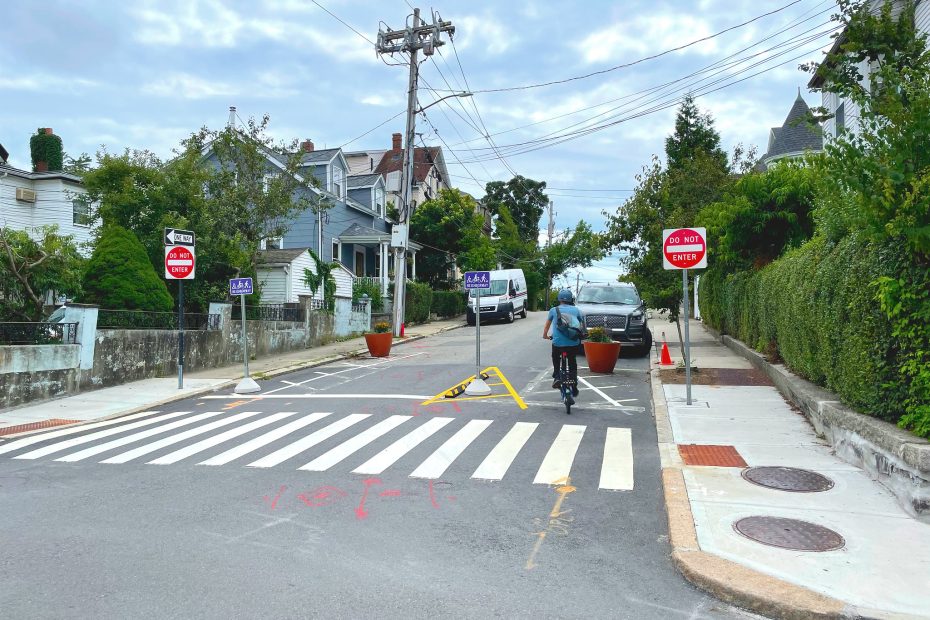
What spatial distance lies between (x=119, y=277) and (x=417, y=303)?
64.2 feet

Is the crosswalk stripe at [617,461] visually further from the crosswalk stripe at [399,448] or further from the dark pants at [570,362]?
the crosswalk stripe at [399,448]

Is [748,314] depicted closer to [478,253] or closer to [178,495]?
[178,495]

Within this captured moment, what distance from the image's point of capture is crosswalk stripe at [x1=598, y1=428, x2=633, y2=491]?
7.08 meters

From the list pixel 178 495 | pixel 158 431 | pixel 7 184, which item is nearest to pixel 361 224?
pixel 7 184

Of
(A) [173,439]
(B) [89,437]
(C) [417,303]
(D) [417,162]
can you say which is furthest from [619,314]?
(D) [417,162]

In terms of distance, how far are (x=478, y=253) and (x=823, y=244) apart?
33.1 metres

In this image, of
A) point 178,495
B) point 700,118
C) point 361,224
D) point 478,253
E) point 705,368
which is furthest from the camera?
point 700,118

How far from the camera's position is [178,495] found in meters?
6.78

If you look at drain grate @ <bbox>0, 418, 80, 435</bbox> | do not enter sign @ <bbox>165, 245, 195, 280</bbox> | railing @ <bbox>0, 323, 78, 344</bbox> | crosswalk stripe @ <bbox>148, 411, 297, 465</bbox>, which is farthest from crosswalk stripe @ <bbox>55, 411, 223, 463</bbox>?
railing @ <bbox>0, 323, 78, 344</bbox>

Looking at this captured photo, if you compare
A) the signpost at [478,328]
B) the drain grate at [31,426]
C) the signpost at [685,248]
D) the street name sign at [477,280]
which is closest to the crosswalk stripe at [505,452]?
the signpost at [478,328]

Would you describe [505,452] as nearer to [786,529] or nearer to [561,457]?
[561,457]

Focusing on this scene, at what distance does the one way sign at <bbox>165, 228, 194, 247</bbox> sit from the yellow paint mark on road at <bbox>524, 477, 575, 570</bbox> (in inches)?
421

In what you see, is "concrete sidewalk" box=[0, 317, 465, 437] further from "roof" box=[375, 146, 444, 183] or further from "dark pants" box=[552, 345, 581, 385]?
"roof" box=[375, 146, 444, 183]

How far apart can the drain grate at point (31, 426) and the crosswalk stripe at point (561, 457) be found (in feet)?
26.3
